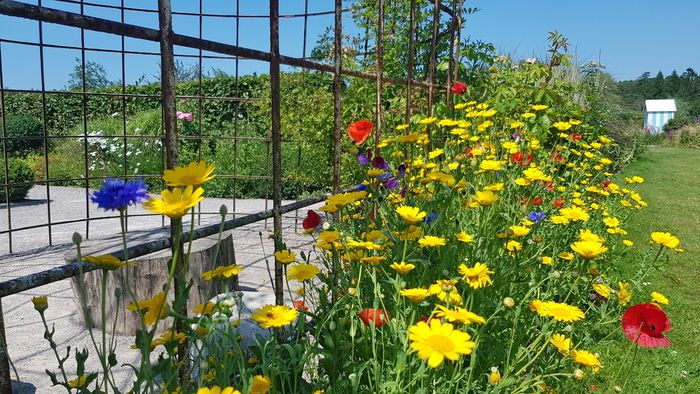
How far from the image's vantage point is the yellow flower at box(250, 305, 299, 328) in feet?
3.29

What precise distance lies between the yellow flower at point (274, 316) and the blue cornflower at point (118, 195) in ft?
1.17

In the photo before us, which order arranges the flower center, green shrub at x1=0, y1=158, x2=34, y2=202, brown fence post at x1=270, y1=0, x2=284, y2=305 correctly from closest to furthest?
the flower center → brown fence post at x1=270, y1=0, x2=284, y2=305 → green shrub at x1=0, y1=158, x2=34, y2=202

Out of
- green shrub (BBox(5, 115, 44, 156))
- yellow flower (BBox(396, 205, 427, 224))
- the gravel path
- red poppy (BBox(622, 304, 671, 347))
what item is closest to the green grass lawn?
red poppy (BBox(622, 304, 671, 347))

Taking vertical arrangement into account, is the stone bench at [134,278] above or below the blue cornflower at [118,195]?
below

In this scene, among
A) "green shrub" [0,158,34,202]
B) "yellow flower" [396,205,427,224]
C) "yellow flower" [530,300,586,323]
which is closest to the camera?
"yellow flower" [530,300,586,323]

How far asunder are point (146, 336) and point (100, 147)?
10341 millimetres

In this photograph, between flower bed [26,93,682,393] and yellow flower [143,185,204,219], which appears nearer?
yellow flower [143,185,204,219]

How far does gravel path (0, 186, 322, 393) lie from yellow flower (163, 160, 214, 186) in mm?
734

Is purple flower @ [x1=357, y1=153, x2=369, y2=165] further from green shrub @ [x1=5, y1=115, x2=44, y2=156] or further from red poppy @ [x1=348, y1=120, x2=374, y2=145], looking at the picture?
green shrub @ [x1=5, y1=115, x2=44, y2=156]

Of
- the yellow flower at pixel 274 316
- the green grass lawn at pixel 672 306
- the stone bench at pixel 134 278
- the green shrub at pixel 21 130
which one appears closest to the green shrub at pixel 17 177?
the green shrub at pixel 21 130

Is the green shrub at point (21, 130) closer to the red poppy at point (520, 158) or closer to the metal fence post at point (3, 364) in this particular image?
the red poppy at point (520, 158)

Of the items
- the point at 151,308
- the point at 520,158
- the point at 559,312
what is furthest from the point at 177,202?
the point at 520,158

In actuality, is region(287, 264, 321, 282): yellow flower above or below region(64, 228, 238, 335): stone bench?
above

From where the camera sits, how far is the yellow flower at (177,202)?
0.67 meters
